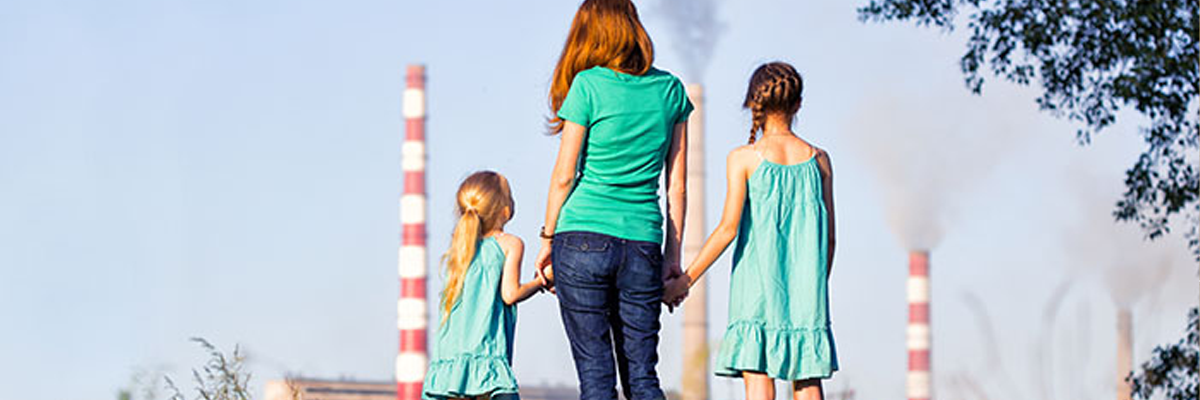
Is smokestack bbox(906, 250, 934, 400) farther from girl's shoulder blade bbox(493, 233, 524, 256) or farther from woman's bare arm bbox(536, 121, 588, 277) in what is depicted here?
woman's bare arm bbox(536, 121, 588, 277)

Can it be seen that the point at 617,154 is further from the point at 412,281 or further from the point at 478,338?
the point at 412,281

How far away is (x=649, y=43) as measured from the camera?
488 centimetres

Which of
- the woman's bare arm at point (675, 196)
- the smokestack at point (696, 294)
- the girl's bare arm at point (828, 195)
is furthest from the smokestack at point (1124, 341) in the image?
the woman's bare arm at point (675, 196)

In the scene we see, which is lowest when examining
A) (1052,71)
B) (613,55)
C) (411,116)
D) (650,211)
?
(650,211)

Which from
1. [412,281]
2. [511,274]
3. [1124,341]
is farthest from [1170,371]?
[1124,341]

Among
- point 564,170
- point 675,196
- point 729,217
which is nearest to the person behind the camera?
point 564,170

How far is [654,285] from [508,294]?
1.44 m

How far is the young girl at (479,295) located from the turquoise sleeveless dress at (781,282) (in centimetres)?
107

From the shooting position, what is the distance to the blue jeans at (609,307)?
15.4ft

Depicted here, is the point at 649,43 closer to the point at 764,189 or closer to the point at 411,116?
the point at 764,189

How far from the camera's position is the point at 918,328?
39000 millimetres

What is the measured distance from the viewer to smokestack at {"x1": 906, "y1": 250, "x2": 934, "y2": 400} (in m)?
38.6

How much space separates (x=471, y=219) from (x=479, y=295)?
0.83 ft

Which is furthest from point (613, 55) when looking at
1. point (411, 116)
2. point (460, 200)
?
point (411, 116)
